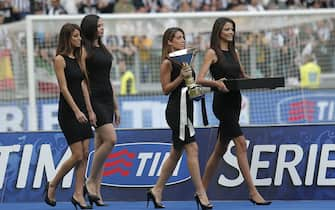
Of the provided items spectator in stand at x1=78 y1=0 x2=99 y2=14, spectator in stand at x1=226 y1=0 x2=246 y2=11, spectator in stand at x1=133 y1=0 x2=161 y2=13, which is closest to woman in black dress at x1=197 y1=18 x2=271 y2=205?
spectator in stand at x1=78 y1=0 x2=99 y2=14

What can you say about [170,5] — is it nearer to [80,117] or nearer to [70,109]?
[70,109]

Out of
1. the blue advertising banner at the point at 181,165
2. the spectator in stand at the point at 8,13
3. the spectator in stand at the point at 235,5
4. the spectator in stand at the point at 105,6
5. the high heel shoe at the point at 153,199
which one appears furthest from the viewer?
the spectator in stand at the point at 235,5

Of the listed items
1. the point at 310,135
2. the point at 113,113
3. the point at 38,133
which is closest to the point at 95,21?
the point at 113,113

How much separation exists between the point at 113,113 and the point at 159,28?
8.18m

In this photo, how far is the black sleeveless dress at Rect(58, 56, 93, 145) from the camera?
11.7 metres

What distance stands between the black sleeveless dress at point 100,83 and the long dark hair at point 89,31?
0.06 meters

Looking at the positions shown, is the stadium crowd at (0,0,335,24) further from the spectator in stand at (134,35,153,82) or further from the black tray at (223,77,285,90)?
the black tray at (223,77,285,90)

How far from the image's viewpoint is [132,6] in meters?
24.3

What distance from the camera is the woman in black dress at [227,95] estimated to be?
11852 millimetres

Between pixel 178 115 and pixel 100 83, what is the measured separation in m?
0.92

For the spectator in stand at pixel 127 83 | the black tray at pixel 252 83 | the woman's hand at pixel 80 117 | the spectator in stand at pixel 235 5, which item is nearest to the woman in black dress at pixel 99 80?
the woman's hand at pixel 80 117

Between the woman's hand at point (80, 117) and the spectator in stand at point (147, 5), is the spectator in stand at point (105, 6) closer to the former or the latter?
the spectator in stand at point (147, 5)

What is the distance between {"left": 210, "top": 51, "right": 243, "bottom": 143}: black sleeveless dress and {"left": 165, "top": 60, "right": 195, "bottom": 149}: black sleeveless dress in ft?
1.26

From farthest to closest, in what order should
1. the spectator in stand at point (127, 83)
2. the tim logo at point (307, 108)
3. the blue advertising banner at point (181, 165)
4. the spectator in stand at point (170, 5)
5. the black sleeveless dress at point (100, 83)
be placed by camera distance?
the spectator in stand at point (170, 5) < the spectator in stand at point (127, 83) < the tim logo at point (307, 108) < the blue advertising banner at point (181, 165) < the black sleeveless dress at point (100, 83)
